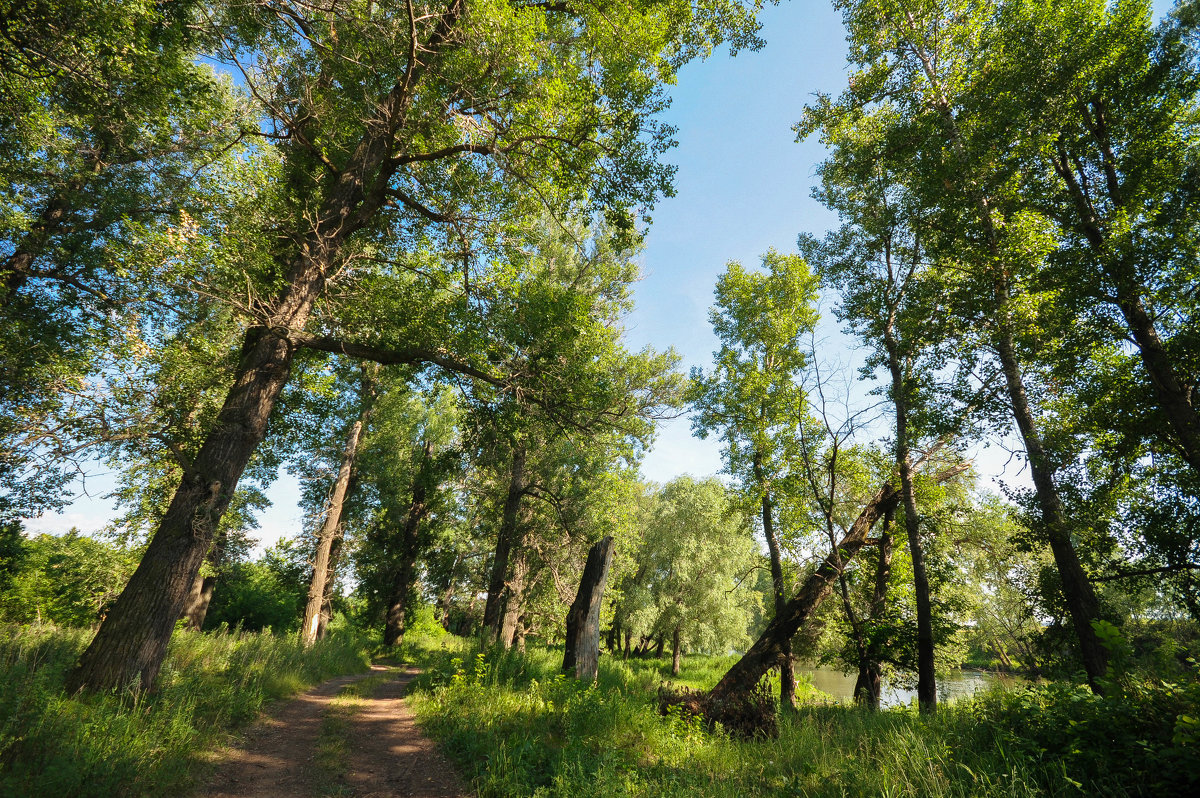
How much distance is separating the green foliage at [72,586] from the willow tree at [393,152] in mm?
11579

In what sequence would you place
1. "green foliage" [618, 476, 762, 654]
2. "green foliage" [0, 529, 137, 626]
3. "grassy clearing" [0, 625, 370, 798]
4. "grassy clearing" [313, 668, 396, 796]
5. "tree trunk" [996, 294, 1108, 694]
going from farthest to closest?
"green foliage" [618, 476, 762, 654]
"green foliage" [0, 529, 137, 626]
"tree trunk" [996, 294, 1108, 694]
"grassy clearing" [313, 668, 396, 796]
"grassy clearing" [0, 625, 370, 798]

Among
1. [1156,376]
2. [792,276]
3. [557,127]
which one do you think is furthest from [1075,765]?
[792,276]

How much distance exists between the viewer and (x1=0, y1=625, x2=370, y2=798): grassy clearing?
3.51 m

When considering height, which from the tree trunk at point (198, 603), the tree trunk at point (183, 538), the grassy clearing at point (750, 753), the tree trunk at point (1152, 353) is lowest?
the tree trunk at point (198, 603)

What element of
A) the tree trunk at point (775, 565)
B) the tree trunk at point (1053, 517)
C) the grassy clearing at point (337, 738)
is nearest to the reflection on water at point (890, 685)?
the tree trunk at point (775, 565)

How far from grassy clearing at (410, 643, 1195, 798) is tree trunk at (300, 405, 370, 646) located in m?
8.64

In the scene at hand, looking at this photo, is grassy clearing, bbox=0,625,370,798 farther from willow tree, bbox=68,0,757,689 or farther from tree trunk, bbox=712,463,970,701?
tree trunk, bbox=712,463,970,701

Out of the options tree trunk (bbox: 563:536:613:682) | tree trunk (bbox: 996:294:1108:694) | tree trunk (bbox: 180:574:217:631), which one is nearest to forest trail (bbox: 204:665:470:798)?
tree trunk (bbox: 563:536:613:682)

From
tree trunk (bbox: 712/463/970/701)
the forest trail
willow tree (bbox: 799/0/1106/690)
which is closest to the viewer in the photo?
the forest trail

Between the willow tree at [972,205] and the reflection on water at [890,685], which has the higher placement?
the willow tree at [972,205]

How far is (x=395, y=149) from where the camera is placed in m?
8.41

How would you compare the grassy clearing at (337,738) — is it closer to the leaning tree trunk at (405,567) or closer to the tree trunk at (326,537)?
the tree trunk at (326,537)

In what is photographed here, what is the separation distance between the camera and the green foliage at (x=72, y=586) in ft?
42.2

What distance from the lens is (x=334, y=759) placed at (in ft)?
18.0
